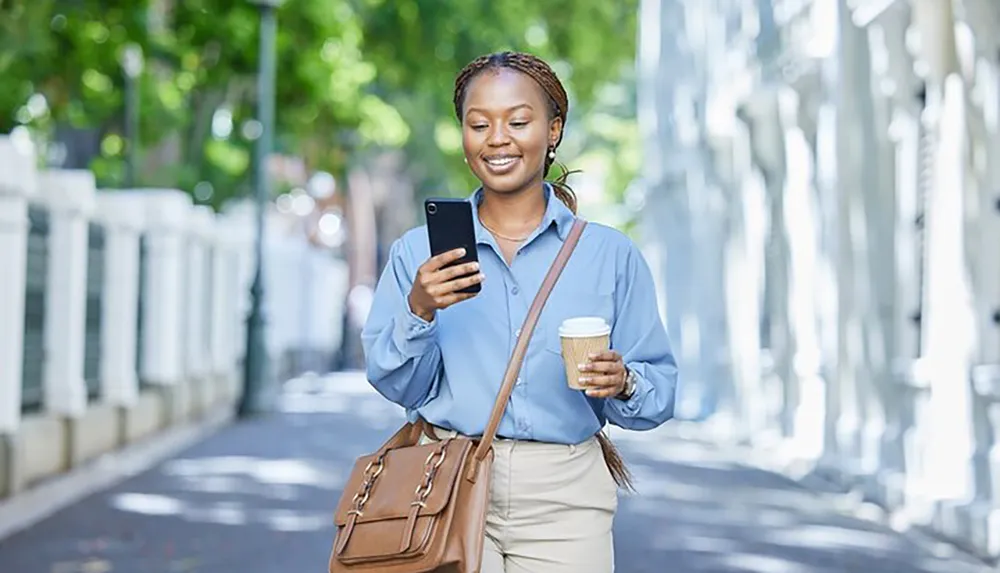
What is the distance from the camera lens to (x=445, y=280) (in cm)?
353

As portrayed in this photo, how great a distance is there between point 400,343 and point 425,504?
1.02ft

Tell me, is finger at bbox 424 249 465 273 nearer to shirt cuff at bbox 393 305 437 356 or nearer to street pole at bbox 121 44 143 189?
shirt cuff at bbox 393 305 437 356

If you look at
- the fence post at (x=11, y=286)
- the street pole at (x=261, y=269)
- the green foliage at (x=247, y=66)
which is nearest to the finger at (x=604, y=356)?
the fence post at (x=11, y=286)

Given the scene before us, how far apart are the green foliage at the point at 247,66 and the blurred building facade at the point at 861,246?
4200mm

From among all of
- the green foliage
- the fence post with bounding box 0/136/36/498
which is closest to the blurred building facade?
the green foliage

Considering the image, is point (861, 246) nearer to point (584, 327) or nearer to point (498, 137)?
point (498, 137)

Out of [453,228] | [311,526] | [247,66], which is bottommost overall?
[311,526]

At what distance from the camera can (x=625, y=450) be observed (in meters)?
19.6

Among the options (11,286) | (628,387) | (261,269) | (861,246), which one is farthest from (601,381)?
(261,269)

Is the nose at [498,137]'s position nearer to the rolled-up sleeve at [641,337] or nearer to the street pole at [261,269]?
the rolled-up sleeve at [641,337]

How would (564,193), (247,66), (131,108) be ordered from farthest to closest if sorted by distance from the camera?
1. (131,108)
2. (247,66)
3. (564,193)

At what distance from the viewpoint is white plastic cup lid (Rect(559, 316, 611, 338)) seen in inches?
136

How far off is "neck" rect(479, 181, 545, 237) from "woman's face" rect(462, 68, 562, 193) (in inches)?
2.2

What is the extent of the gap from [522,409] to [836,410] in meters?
13.2
